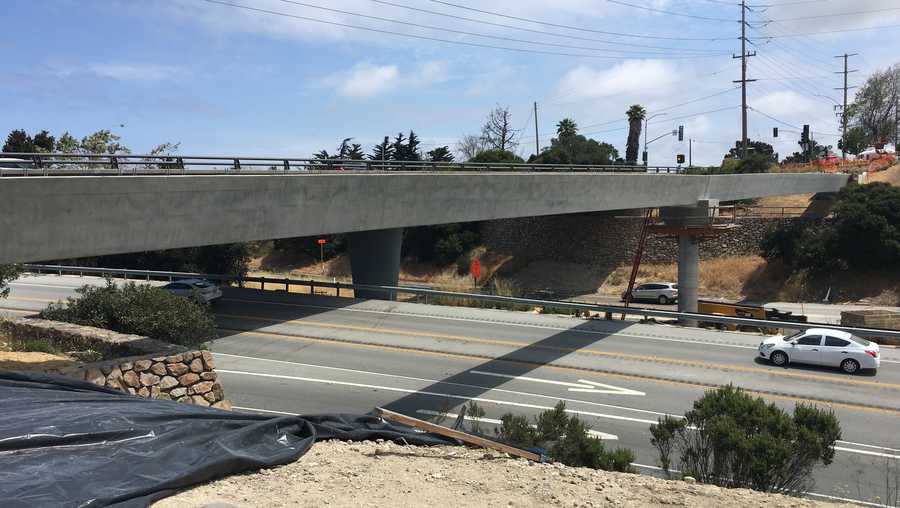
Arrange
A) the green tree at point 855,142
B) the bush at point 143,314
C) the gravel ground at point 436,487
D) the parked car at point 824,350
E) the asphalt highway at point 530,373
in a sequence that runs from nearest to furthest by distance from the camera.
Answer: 1. the gravel ground at point 436,487
2. the asphalt highway at point 530,373
3. the bush at point 143,314
4. the parked car at point 824,350
5. the green tree at point 855,142

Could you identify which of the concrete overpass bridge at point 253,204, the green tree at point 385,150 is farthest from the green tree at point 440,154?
the concrete overpass bridge at point 253,204

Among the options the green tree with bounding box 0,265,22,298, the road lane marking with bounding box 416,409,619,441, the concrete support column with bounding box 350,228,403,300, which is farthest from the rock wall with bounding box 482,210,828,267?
the green tree with bounding box 0,265,22,298

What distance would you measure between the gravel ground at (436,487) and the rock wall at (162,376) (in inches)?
248

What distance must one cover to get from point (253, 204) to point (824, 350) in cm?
1723

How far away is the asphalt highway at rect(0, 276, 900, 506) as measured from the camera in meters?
A: 16.8

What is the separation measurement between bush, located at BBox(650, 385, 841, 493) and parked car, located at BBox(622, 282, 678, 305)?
122ft

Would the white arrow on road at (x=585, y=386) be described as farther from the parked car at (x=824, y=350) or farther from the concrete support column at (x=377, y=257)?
the concrete support column at (x=377, y=257)

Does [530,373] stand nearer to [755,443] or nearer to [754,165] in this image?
[755,443]

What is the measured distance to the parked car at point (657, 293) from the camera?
4819 cm

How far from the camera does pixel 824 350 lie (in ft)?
71.8

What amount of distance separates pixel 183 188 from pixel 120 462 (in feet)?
30.6

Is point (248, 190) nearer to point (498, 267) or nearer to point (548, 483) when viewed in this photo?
point (548, 483)

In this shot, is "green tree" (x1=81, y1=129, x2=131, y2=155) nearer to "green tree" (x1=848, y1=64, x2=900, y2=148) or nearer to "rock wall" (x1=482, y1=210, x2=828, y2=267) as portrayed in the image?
"rock wall" (x1=482, y1=210, x2=828, y2=267)

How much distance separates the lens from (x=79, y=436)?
793 centimetres
